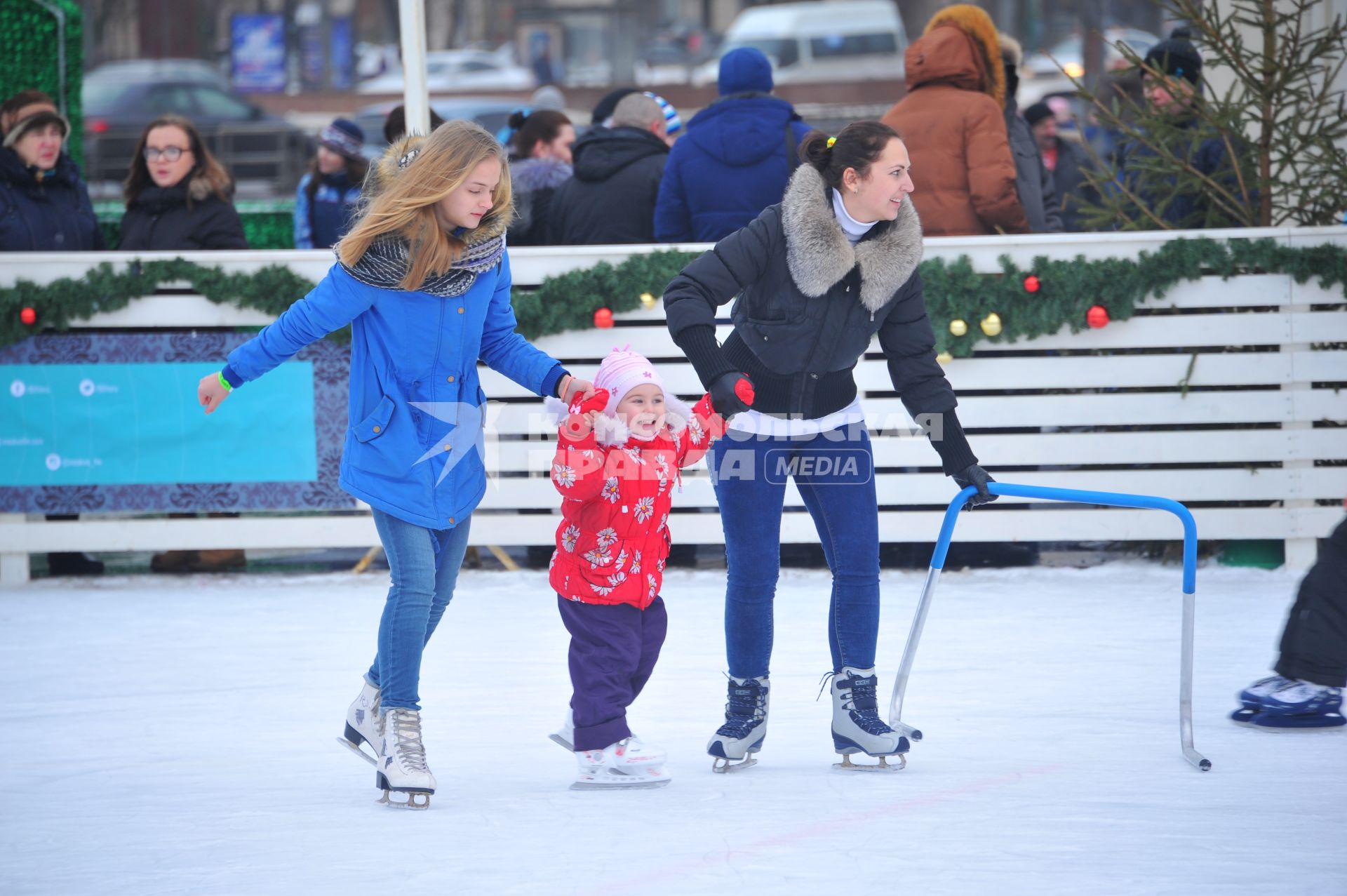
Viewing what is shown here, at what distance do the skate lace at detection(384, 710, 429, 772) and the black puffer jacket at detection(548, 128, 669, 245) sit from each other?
336 centimetres

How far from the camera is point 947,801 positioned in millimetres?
3484

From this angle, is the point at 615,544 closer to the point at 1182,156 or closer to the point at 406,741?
the point at 406,741

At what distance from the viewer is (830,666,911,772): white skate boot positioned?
3730 mm

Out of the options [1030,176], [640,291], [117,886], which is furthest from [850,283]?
[1030,176]

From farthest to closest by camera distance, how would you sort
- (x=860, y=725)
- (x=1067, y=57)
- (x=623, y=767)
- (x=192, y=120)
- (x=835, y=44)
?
1. (x=1067, y=57)
2. (x=835, y=44)
3. (x=192, y=120)
4. (x=860, y=725)
5. (x=623, y=767)

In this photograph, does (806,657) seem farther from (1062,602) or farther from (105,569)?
(105,569)

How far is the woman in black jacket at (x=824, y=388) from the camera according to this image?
3.64 meters

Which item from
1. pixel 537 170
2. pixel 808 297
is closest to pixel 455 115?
pixel 537 170

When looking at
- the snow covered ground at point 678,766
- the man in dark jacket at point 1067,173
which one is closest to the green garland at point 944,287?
the snow covered ground at point 678,766

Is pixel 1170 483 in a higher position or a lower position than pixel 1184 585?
lower

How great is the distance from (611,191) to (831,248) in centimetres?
310

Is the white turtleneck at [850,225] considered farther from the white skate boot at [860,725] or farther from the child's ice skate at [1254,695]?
the child's ice skate at [1254,695]

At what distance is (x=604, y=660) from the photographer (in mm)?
3613

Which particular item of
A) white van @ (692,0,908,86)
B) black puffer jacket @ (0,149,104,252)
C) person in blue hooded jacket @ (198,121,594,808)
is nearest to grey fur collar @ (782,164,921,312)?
person in blue hooded jacket @ (198,121,594,808)
